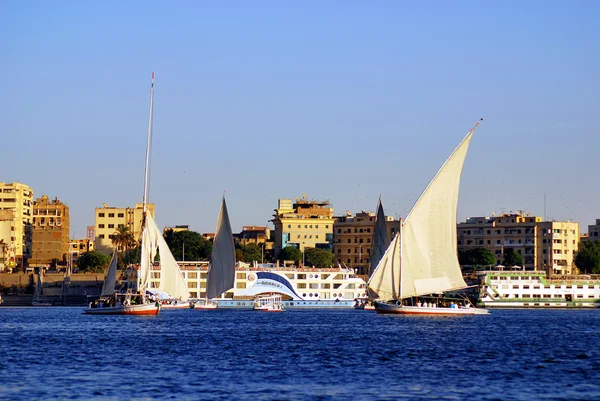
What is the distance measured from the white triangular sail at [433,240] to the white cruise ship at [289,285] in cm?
5291

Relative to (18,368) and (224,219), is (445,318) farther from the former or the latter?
(18,368)

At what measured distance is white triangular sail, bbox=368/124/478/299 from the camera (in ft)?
316

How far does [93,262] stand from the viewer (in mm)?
188000

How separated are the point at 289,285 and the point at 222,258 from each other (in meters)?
23.6

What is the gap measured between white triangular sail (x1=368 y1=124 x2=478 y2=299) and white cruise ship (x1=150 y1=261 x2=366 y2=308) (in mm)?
52907

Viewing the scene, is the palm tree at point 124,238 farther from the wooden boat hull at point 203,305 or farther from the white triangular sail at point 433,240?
the white triangular sail at point 433,240

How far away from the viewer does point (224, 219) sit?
135 metres

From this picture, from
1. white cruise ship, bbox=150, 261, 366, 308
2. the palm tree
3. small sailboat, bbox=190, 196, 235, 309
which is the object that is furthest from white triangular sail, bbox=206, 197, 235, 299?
the palm tree

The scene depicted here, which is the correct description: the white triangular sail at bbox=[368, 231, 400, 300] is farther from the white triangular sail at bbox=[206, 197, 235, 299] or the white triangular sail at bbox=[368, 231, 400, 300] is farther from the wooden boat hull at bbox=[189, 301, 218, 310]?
the wooden boat hull at bbox=[189, 301, 218, 310]

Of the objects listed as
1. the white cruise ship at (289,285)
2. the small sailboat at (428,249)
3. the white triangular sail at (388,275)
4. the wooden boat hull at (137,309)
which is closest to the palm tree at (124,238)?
the white cruise ship at (289,285)

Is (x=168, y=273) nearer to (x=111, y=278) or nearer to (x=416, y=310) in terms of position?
(x=111, y=278)

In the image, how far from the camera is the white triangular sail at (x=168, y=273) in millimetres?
110000

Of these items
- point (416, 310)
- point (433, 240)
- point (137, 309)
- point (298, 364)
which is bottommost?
point (298, 364)

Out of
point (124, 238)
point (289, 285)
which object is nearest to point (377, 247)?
point (289, 285)
